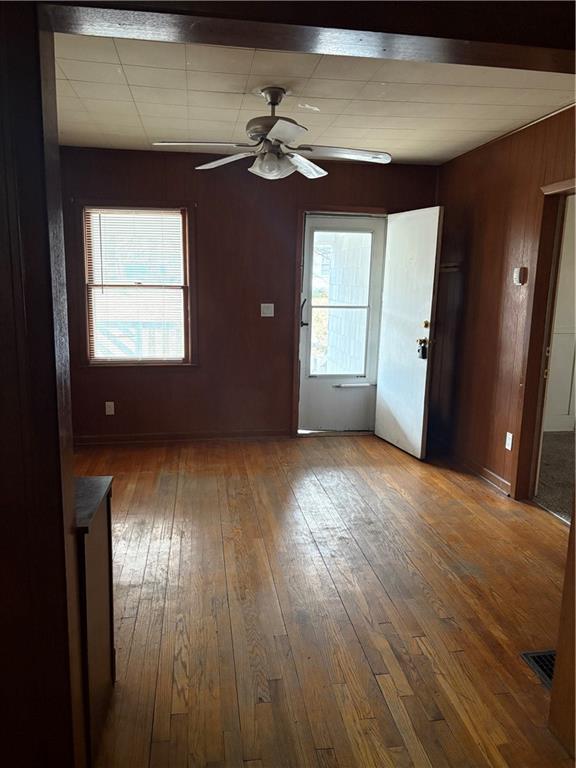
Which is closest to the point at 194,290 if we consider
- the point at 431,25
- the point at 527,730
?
the point at 431,25

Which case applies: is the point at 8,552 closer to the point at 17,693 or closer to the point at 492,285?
the point at 17,693

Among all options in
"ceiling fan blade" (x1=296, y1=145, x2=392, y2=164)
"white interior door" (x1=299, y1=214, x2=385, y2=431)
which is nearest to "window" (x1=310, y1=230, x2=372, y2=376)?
"white interior door" (x1=299, y1=214, x2=385, y2=431)

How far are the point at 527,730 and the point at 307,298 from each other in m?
3.69

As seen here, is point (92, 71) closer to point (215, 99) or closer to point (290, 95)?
point (215, 99)

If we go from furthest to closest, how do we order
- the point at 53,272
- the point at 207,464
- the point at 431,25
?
the point at 207,464 < the point at 431,25 < the point at 53,272

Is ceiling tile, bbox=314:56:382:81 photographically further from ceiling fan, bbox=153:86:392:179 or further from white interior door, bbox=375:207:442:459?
white interior door, bbox=375:207:442:459

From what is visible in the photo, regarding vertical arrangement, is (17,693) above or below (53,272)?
below

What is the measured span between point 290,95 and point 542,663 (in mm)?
2948

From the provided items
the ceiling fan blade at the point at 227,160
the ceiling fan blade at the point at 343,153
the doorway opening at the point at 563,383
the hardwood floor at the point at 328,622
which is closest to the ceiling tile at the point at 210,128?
the ceiling fan blade at the point at 227,160

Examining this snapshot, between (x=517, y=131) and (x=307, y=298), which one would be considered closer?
(x=517, y=131)

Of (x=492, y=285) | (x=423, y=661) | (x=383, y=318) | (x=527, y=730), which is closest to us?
(x=527, y=730)

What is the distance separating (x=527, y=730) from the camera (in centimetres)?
183

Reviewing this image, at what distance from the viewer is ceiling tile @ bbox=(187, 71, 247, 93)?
264 cm

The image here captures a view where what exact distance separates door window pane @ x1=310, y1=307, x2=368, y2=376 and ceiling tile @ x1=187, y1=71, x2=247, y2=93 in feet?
7.72
